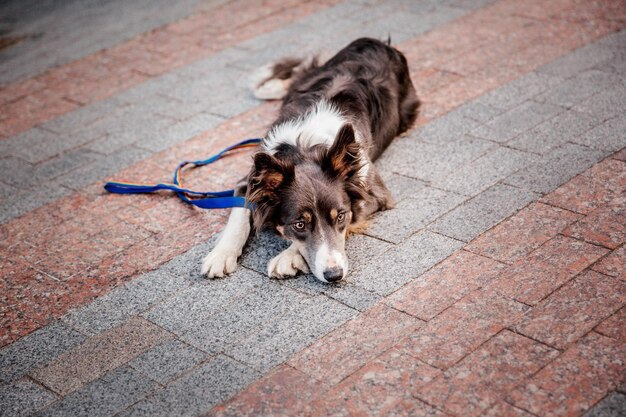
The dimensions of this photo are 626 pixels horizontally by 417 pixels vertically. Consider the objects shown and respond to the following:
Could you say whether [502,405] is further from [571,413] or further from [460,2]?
[460,2]

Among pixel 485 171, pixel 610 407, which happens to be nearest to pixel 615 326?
pixel 610 407

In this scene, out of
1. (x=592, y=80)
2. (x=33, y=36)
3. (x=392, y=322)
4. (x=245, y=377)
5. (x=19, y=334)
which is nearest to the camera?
(x=245, y=377)

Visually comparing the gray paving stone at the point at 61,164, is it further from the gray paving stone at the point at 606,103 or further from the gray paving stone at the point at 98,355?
the gray paving stone at the point at 606,103

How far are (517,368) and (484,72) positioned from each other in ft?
13.8

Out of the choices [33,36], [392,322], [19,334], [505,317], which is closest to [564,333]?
[505,317]

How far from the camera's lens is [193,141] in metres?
6.27

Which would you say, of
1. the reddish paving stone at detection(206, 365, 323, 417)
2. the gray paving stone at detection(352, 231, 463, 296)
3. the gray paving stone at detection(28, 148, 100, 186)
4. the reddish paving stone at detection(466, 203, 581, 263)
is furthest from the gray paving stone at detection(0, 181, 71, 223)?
the reddish paving stone at detection(466, 203, 581, 263)

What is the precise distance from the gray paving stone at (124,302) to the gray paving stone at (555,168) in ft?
8.26

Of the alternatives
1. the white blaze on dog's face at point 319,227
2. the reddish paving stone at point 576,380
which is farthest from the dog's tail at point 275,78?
the reddish paving stone at point 576,380

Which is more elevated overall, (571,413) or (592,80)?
(592,80)

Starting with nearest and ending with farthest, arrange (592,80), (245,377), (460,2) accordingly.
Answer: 1. (245,377)
2. (592,80)
3. (460,2)

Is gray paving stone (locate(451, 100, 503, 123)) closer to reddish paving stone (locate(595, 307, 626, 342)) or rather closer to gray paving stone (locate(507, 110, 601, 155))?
gray paving stone (locate(507, 110, 601, 155))

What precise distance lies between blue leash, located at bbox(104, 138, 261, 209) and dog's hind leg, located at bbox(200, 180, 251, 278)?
133 millimetres

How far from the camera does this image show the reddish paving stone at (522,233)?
414 centimetres
